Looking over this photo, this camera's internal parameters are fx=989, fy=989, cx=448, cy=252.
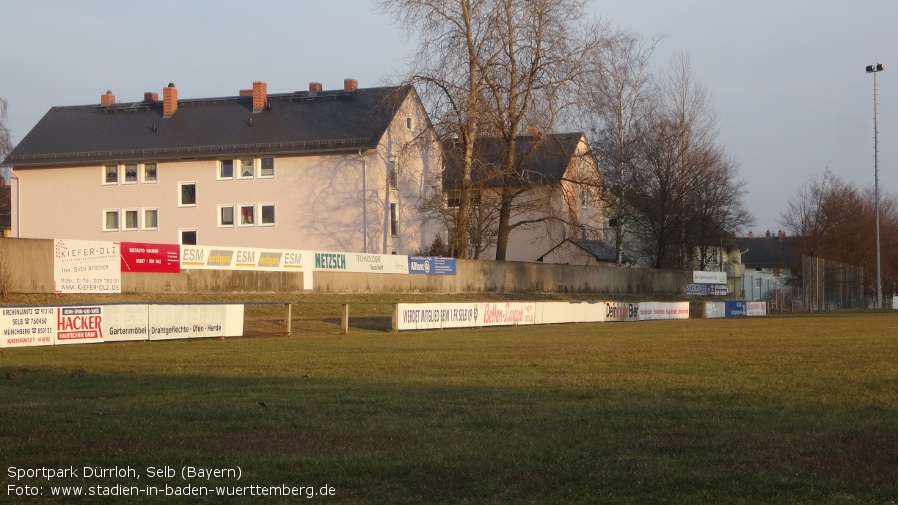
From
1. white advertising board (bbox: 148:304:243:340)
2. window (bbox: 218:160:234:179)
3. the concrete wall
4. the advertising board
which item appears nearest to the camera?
white advertising board (bbox: 148:304:243:340)

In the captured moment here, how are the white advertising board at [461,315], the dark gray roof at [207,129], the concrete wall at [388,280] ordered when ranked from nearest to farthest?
the concrete wall at [388,280] < the white advertising board at [461,315] < the dark gray roof at [207,129]

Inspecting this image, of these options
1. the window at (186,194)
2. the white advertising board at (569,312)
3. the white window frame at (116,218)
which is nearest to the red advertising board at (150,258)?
→ the white advertising board at (569,312)

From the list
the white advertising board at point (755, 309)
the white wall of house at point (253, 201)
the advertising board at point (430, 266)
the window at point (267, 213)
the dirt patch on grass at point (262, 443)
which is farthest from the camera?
the white advertising board at point (755, 309)

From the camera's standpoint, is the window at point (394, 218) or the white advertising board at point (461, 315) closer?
the white advertising board at point (461, 315)

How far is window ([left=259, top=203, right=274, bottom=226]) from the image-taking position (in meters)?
62.2

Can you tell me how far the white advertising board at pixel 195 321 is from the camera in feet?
96.4

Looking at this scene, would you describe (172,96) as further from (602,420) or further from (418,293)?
(602,420)

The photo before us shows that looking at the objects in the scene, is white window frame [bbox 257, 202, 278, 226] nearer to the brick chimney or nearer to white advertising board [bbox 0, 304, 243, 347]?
the brick chimney

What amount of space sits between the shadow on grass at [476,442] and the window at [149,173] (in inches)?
1997

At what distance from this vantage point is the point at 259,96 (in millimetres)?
65250

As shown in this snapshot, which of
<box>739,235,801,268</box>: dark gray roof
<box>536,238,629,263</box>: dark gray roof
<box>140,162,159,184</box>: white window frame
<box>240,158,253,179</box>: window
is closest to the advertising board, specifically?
<box>240,158,253,179</box>: window

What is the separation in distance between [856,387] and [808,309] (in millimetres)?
60713

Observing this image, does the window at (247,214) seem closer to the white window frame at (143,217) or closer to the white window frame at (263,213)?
the white window frame at (263,213)

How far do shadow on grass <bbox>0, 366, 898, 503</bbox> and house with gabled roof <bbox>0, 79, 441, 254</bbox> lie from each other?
4697 centimetres
